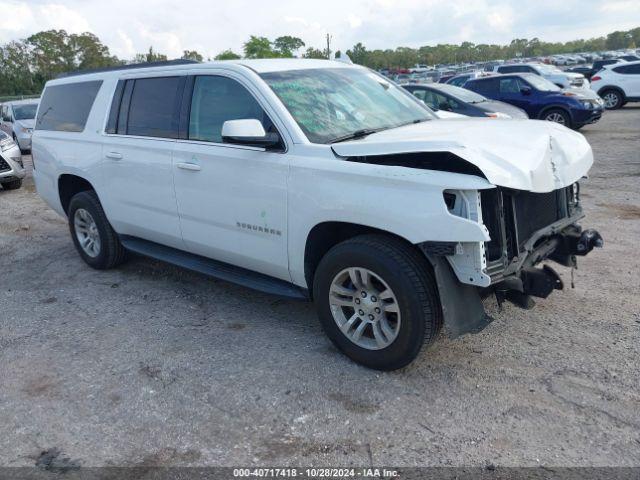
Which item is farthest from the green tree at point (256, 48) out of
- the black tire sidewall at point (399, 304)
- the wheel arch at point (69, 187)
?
the black tire sidewall at point (399, 304)

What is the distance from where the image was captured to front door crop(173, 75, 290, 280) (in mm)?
4109

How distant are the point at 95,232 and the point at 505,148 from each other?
430 cm

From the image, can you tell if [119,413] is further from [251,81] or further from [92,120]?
[92,120]

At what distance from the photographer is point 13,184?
11914mm

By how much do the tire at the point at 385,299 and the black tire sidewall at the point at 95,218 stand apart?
9.43 ft

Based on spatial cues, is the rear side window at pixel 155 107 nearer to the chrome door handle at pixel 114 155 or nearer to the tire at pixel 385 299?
the chrome door handle at pixel 114 155

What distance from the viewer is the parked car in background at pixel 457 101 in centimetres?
1212

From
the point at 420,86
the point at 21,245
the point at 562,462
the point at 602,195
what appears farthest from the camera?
the point at 420,86

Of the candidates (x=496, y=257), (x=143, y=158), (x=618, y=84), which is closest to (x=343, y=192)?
(x=496, y=257)

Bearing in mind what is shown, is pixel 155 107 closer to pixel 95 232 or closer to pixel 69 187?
pixel 95 232

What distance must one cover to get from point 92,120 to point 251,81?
2.24m

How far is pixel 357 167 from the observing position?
11.9 feet

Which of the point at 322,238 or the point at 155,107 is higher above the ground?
the point at 155,107

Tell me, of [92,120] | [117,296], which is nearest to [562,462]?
[117,296]
